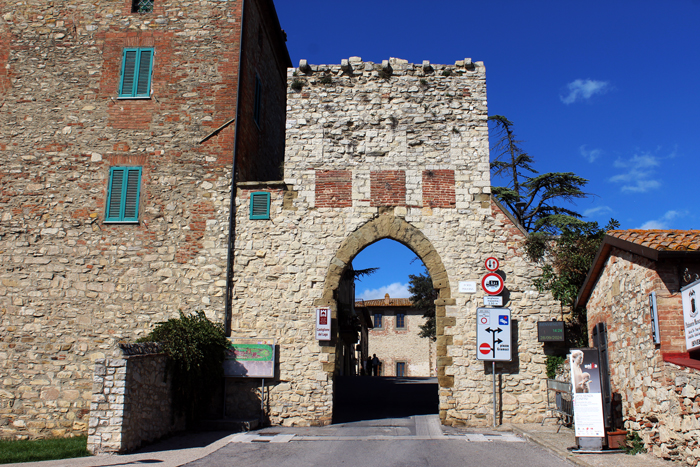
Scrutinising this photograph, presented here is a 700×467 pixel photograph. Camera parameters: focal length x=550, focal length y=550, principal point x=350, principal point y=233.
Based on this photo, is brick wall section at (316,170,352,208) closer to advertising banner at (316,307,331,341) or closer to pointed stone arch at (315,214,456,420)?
pointed stone arch at (315,214,456,420)

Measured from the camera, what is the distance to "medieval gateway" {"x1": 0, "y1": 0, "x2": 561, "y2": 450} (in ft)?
37.2

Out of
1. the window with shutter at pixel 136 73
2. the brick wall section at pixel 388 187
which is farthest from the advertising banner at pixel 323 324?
the window with shutter at pixel 136 73

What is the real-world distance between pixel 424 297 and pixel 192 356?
19.4 metres

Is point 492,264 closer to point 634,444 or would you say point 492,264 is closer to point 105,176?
point 634,444

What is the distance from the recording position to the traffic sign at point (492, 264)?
11508 millimetres

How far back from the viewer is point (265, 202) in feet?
39.8

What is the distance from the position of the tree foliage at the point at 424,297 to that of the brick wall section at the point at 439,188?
49.6 ft

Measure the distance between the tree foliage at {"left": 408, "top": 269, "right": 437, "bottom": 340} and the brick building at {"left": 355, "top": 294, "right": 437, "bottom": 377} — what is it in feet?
Result: 21.8

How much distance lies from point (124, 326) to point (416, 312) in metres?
27.1

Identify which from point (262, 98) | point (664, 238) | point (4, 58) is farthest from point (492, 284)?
point (4, 58)

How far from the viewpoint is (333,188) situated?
39.9 feet

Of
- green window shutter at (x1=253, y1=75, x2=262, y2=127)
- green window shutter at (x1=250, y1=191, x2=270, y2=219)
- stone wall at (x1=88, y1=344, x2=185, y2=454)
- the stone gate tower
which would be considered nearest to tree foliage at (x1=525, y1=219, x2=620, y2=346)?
the stone gate tower

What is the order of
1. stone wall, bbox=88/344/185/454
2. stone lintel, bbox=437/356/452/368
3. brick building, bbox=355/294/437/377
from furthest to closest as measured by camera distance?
brick building, bbox=355/294/437/377, stone lintel, bbox=437/356/452/368, stone wall, bbox=88/344/185/454

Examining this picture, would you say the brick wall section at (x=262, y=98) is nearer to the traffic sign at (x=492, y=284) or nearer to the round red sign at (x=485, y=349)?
the traffic sign at (x=492, y=284)
